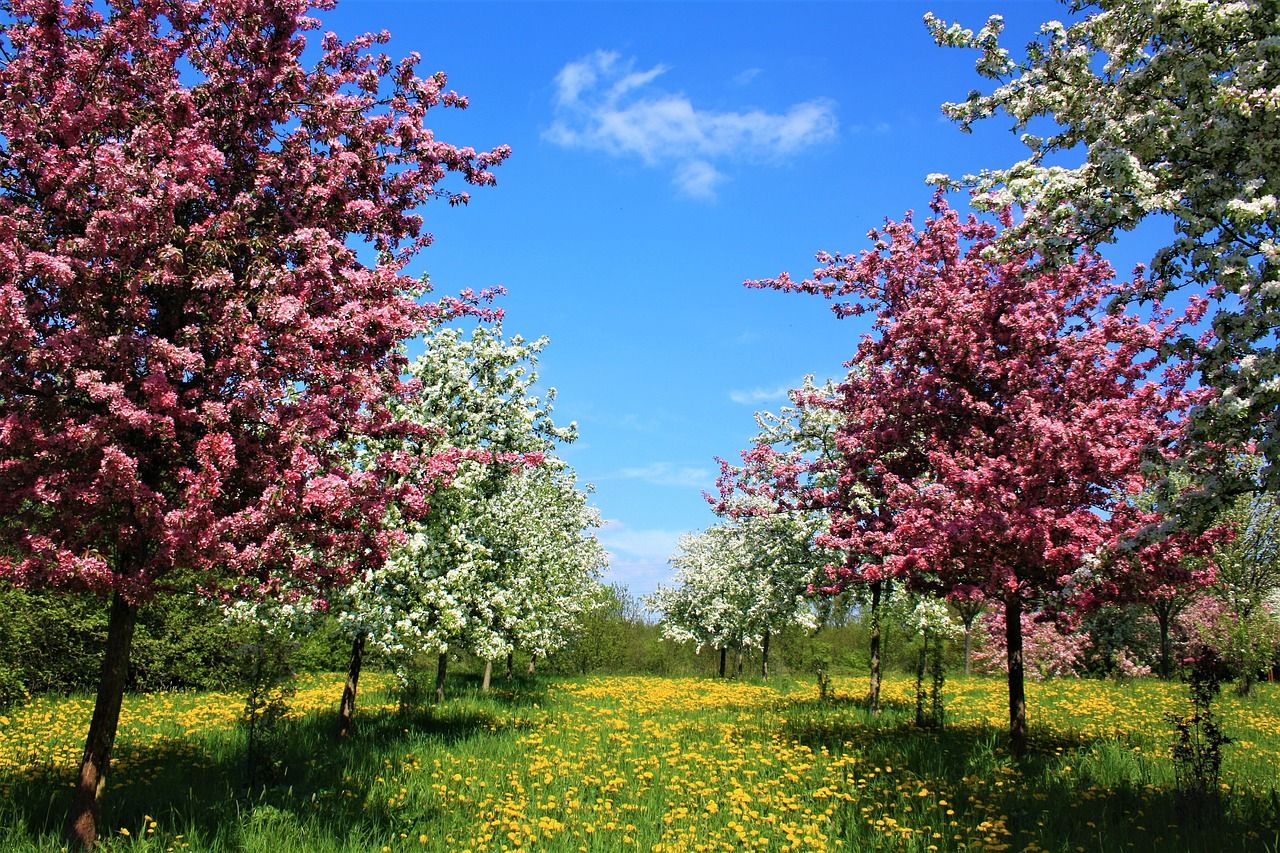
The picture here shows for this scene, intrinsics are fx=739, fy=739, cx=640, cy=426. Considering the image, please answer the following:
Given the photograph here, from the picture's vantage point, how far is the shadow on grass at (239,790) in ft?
25.4

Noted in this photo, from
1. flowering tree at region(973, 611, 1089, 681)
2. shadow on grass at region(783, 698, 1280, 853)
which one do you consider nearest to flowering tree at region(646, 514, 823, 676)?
shadow on grass at region(783, 698, 1280, 853)

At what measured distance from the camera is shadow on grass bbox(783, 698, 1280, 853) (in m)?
8.06

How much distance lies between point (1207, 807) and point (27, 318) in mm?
13484

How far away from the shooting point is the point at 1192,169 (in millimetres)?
6891

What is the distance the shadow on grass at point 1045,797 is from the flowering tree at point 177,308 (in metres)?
7.20

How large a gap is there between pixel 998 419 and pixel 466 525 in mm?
9583

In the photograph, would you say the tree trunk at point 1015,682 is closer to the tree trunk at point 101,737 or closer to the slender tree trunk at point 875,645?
the slender tree trunk at point 875,645

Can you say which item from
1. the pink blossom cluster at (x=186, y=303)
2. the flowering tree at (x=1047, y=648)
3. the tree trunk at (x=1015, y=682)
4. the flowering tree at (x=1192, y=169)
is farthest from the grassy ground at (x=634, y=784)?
the flowering tree at (x=1047, y=648)

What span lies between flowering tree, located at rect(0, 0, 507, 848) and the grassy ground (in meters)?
2.36

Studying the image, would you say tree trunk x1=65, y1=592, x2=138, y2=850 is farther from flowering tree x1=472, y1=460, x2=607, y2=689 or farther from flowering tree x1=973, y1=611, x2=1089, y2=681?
flowering tree x1=973, y1=611, x2=1089, y2=681

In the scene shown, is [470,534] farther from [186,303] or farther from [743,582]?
[743,582]

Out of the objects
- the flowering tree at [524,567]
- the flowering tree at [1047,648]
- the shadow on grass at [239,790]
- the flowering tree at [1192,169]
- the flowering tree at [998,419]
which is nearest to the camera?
the flowering tree at [1192,169]

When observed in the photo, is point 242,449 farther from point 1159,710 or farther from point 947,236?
point 1159,710

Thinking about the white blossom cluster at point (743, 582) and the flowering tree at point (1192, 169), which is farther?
the white blossom cluster at point (743, 582)
